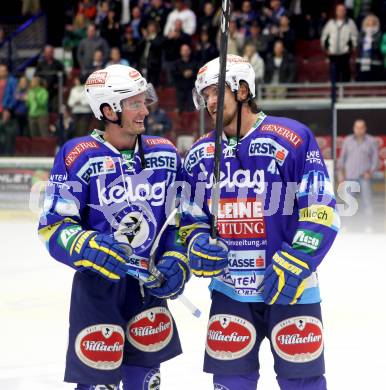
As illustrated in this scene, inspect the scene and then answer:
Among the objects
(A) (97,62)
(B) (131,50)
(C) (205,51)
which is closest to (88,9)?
(B) (131,50)

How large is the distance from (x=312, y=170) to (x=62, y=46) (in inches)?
563

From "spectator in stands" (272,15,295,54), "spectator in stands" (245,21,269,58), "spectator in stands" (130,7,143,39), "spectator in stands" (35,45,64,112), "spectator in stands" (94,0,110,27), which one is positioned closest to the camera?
"spectator in stands" (245,21,269,58)

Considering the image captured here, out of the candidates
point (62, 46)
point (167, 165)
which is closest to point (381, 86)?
point (62, 46)

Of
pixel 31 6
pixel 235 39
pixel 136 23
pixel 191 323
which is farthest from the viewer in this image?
pixel 31 6

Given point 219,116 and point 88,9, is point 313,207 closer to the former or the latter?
point 219,116

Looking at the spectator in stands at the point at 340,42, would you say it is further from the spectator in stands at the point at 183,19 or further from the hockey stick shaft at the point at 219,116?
the hockey stick shaft at the point at 219,116

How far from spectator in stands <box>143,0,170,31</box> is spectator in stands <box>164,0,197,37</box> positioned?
16 cm

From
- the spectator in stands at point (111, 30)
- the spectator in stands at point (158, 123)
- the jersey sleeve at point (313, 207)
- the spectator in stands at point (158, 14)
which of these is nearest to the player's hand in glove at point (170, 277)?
the jersey sleeve at point (313, 207)

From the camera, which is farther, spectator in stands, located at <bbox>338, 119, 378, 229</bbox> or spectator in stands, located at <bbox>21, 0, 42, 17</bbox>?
spectator in stands, located at <bbox>21, 0, 42, 17</bbox>

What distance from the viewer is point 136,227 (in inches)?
147

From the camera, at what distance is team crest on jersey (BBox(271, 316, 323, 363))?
3.56 m

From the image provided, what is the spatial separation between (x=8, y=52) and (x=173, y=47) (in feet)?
12.7

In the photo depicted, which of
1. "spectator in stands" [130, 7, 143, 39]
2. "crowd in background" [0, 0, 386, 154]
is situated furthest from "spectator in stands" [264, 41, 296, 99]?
"spectator in stands" [130, 7, 143, 39]

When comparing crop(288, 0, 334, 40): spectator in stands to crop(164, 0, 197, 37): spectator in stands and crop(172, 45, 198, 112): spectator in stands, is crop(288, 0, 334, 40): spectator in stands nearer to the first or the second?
crop(164, 0, 197, 37): spectator in stands
